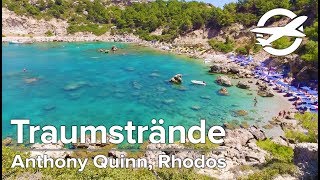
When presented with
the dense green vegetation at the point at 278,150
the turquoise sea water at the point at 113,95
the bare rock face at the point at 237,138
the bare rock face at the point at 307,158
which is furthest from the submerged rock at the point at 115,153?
the bare rock face at the point at 307,158

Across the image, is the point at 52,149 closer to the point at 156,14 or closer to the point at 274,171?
the point at 274,171

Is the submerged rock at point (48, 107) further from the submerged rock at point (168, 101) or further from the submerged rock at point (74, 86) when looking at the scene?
the submerged rock at point (168, 101)

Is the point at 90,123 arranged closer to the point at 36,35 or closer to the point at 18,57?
the point at 18,57

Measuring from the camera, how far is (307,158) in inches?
754

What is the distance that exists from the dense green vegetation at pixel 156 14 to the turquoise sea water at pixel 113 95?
2212cm

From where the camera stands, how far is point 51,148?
24062 mm

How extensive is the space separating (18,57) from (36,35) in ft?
131

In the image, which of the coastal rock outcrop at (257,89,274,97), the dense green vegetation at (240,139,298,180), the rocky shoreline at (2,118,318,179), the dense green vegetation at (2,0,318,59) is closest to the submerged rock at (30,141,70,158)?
the rocky shoreline at (2,118,318,179)

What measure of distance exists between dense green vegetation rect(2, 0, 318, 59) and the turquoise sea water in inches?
871

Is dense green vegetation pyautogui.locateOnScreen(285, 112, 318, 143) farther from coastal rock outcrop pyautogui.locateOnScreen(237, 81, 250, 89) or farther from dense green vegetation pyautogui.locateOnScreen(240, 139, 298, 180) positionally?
coastal rock outcrop pyautogui.locateOnScreen(237, 81, 250, 89)

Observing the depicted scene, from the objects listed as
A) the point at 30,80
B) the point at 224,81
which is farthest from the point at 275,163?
the point at 30,80

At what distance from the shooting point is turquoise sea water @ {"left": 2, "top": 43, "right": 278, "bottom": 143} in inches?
1298

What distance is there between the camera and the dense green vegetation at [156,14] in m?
72.9

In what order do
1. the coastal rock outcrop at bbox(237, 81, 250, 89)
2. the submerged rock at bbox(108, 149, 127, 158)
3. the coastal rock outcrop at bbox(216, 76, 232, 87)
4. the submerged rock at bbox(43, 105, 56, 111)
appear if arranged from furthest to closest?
the coastal rock outcrop at bbox(216, 76, 232, 87) < the coastal rock outcrop at bbox(237, 81, 250, 89) < the submerged rock at bbox(43, 105, 56, 111) < the submerged rock at bbox(108, 149, 127, 158)
